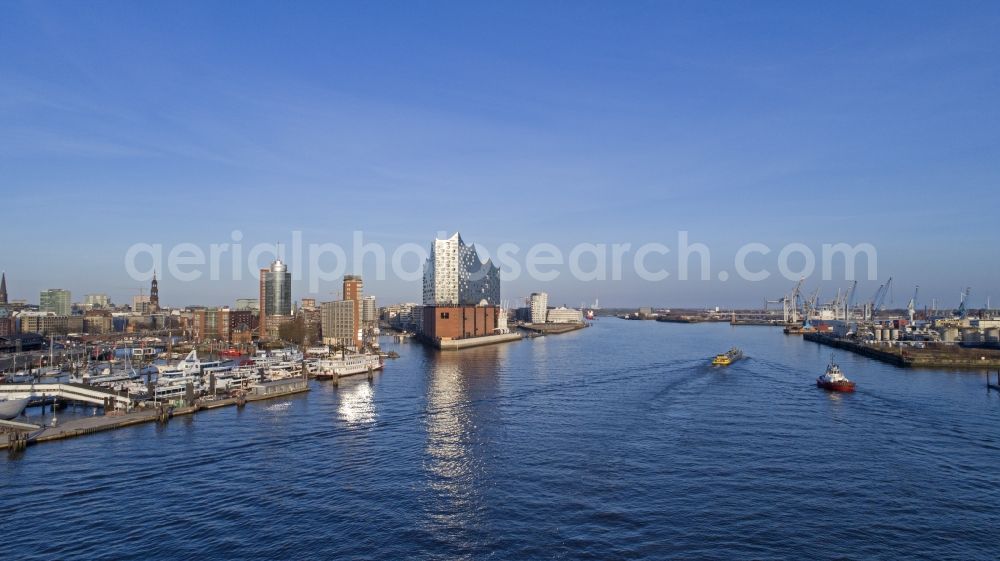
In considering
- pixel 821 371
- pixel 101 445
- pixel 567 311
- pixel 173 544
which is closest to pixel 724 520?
pixel 173 544

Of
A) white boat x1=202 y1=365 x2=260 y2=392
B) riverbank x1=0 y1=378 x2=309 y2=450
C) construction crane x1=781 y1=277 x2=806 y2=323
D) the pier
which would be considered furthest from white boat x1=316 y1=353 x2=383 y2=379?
construction crane x1=781 y1=277 x2=806 y2=323

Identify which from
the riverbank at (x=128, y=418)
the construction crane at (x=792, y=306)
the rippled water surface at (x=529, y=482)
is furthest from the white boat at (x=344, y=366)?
the construction crane at (x=792, y=306)

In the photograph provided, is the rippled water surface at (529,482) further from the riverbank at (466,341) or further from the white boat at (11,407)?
the riverbank at (466,341)

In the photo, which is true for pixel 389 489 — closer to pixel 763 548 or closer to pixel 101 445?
pixel 763 548

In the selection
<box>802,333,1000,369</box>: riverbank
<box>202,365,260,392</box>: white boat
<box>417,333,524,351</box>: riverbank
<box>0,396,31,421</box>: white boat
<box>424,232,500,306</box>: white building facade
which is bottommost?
<box>417,333,524,351</box>: riverbank

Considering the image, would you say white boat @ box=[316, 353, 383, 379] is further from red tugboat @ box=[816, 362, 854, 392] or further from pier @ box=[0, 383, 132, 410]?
red tugboat @ box=[816, 362, 854, 392]

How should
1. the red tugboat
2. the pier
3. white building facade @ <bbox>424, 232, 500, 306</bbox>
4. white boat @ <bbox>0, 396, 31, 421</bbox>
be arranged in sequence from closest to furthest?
1. white boat @ <bbox>0, 396, 31, 421</bbox>
2. the pier
3. the red tugboat
4. white building facade @ <bbox>424, 232, 500, 306</bbox>
